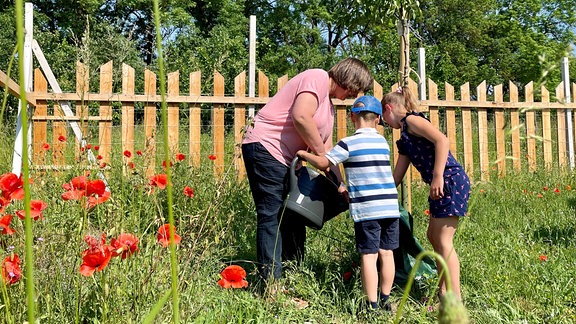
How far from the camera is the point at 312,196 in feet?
9.80

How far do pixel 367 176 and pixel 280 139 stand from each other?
0.55 metres

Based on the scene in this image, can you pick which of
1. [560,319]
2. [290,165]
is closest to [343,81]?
[290,165]

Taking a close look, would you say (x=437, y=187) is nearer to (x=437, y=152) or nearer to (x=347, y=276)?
(x=437, y=152)

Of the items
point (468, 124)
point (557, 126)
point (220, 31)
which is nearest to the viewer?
point (468, 124)

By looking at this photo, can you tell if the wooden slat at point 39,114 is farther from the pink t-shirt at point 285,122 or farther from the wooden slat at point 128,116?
the pink t-shirt at point 285,122

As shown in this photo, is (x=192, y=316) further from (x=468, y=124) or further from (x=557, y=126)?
(x=557, y=126)

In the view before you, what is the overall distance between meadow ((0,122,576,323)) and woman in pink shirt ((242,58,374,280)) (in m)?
A: 0.22

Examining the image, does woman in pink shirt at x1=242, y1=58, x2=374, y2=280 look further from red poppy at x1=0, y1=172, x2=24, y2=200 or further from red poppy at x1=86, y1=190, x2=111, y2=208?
red poppy at x1=0, y1=172, x2=24, y2=200

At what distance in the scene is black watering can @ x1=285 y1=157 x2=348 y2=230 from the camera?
9.65ft

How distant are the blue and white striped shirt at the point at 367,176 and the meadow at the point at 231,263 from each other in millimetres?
415

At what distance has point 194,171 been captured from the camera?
422 centimetres

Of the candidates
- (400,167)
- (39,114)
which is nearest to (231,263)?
(400,167)

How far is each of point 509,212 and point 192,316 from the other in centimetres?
342

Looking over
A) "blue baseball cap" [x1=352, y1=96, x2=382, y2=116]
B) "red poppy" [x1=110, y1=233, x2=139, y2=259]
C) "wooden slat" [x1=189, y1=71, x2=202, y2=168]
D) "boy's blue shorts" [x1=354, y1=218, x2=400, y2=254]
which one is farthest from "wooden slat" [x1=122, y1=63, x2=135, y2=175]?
"red poppy" [x1=110, y1=233, x2=139, y2=259]
